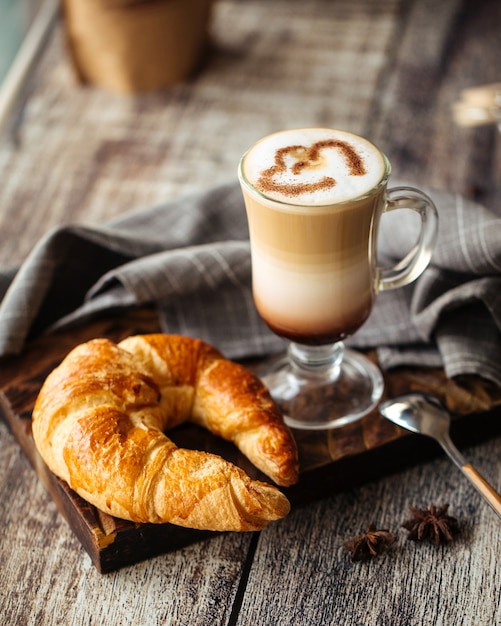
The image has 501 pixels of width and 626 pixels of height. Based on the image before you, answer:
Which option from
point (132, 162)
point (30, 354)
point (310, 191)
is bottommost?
point (132, 162)

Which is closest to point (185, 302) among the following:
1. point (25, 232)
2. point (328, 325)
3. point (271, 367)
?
point (271, 367)

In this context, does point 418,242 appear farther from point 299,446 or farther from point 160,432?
point 160,432

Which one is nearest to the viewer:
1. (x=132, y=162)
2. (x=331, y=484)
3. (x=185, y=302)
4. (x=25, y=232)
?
(x=331, y=484)

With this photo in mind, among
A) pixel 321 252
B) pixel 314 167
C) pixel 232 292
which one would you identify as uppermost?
pixel 314 167

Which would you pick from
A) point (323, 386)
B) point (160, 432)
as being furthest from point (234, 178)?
point (160, 432)

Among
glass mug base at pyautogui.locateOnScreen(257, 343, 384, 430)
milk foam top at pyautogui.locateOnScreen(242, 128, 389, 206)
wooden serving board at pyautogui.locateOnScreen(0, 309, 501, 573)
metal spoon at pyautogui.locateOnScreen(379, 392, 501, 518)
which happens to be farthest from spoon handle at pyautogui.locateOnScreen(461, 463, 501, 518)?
milk foam top at pyautogui.locateOnScreen(242, 128, 389, 206)

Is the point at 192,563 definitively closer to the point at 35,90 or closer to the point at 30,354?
the point at 30,354
